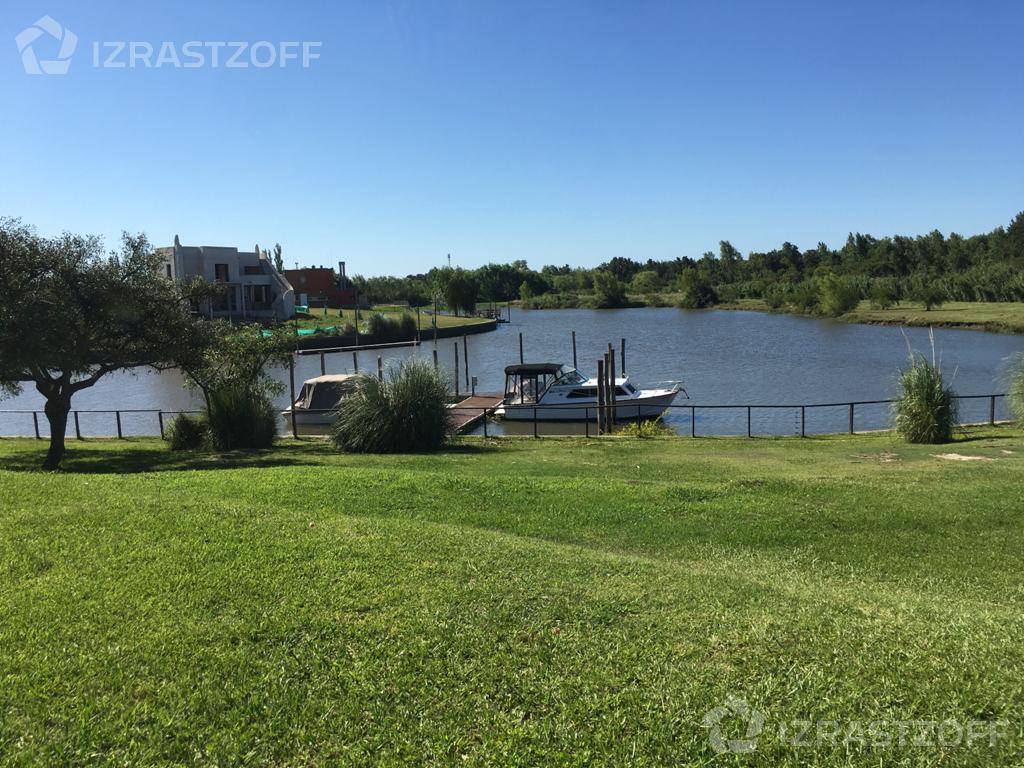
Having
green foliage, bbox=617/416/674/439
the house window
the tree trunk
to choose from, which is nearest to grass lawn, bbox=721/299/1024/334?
green foliage, bbox=617/416/674/439

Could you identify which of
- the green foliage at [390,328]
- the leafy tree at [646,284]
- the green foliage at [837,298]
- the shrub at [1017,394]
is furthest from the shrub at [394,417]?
the leafy tree at [646,284]

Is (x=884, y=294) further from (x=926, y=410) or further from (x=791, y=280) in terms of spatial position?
(x=926, y=410)

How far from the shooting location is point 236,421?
746 inches

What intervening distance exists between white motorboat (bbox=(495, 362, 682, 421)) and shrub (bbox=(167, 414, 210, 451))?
1306 cm

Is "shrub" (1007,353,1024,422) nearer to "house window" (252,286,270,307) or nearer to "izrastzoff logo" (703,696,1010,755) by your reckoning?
"izrastzoff logo" (703,696,1010,755)

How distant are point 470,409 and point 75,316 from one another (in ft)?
51.9

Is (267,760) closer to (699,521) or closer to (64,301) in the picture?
(699,521)

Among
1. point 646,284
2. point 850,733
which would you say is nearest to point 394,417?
point 850,733

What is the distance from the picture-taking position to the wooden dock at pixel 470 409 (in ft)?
90.2

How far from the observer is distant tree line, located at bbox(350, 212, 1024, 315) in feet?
313

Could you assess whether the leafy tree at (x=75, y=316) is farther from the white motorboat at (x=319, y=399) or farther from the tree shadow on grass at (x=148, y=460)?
the white motorboat at (x=319, y=399)

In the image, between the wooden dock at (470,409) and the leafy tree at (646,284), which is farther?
the leafy tree at (646,284)

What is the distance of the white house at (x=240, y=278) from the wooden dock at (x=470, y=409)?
46315 mm

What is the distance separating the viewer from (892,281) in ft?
328
